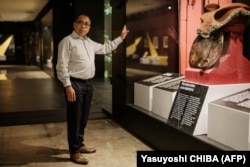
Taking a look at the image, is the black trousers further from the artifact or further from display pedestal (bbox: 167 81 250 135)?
the artifact

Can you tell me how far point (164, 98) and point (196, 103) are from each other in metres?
0.82

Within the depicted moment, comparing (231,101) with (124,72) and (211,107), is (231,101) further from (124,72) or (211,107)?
(124,72)

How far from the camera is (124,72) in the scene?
5.75 meters

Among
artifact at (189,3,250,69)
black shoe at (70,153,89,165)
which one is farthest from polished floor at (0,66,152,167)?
→ artifact at (189,3,250,69)

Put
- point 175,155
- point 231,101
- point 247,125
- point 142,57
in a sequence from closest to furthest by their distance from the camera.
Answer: point 175,155, point 247,125, point 231,101, point 142,57

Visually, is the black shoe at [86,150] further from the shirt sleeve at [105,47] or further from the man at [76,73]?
the shirt sleeve at [105,47]

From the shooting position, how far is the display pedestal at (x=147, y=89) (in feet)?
16.1

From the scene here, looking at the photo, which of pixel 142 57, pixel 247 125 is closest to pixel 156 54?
pixel 142 57

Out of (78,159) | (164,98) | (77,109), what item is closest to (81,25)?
(77,109)

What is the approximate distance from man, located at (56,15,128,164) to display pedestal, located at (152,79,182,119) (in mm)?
971

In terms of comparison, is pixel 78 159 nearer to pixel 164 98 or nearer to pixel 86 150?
pixel 86 150

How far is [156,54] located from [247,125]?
28.4 feet

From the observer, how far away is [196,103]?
12.1ft

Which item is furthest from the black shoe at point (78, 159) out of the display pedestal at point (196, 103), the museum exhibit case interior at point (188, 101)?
the display pedestal at point (196, 103)
